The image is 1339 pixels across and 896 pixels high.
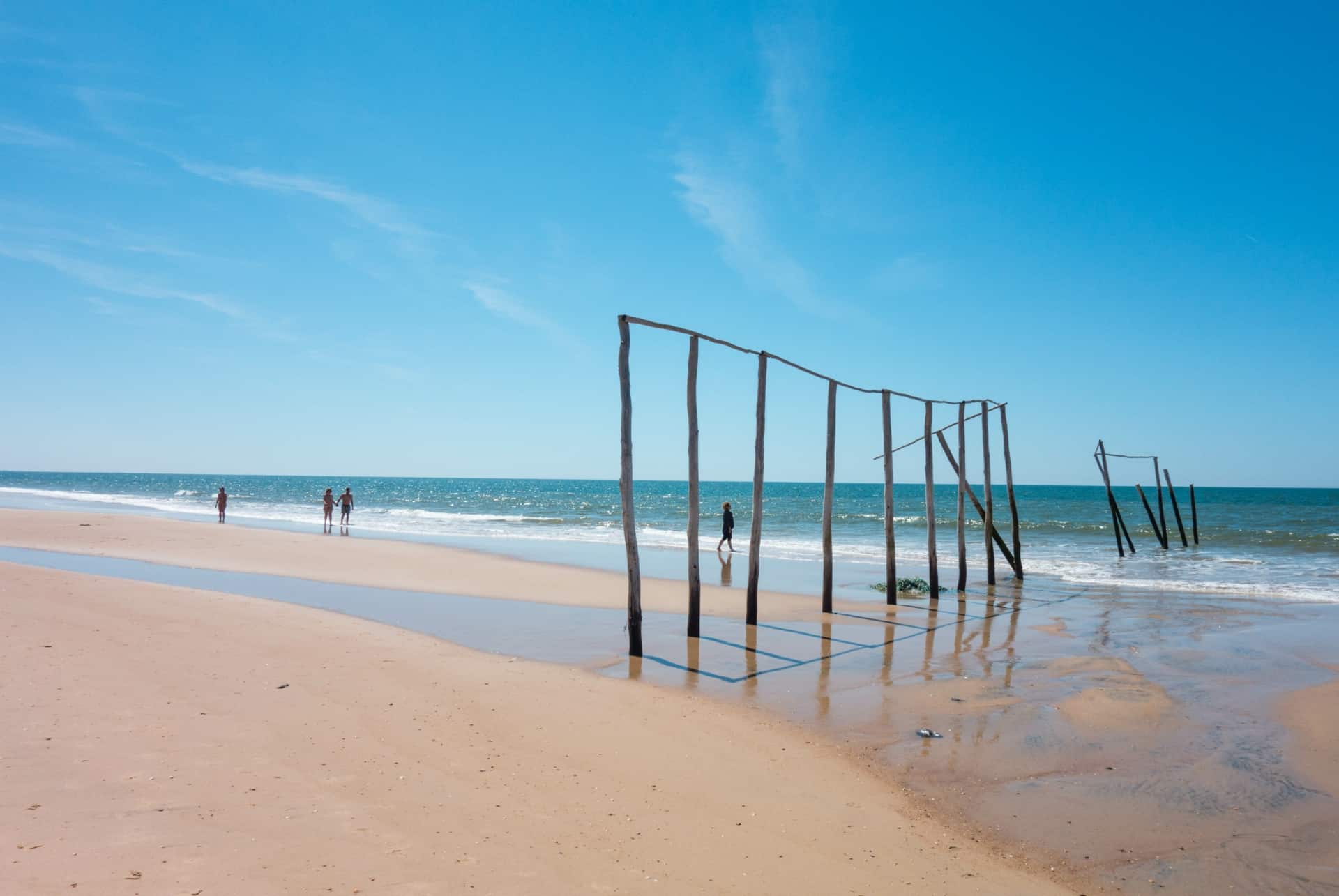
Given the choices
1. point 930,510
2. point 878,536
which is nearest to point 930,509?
point 930,510

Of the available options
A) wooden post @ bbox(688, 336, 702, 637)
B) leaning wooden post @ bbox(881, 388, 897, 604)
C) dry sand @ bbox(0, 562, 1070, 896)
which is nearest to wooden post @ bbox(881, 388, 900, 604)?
leaning wooden post @ bbox(881, 388, 897, 604)

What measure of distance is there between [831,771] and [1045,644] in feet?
21.5

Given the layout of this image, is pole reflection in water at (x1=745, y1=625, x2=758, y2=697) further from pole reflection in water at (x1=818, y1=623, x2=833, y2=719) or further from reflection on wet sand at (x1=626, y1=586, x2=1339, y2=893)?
pole reflection in water at (x1=818, y1=623, x2=833, y2=719)

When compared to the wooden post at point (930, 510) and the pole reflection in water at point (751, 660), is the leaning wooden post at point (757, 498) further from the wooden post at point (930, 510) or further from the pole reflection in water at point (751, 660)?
the wooden post at point (930, 510)

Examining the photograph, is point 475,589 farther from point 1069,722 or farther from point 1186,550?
point 1186,550

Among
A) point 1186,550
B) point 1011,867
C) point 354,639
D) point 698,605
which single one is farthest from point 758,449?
point 1186,550

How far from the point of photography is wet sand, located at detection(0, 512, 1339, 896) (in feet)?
15.5

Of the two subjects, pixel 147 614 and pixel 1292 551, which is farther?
pixel 1292 551

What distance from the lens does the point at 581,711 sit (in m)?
6.79

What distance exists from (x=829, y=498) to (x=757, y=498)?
2147 millimetres

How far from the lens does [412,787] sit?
15.8 feet

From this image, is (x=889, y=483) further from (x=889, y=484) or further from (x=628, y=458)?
(x=628, y=458)

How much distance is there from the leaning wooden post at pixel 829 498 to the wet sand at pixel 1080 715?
0.46 m

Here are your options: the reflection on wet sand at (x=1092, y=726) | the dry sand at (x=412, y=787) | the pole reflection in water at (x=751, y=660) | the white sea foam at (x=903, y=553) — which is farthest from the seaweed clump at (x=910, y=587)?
the dry sand at (x=412, y=787)
